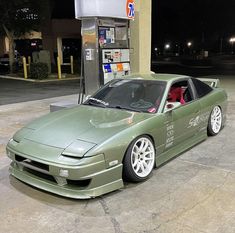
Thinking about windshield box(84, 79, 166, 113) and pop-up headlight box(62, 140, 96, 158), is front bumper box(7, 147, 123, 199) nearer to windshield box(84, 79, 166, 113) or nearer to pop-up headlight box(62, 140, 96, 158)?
pop-up headlight box(62, 140, 96, 158)

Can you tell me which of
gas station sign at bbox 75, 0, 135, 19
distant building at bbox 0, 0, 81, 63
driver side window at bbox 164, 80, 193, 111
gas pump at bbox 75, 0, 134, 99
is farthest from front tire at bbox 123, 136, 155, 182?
distant building at bbox 0, 0, 81, 63

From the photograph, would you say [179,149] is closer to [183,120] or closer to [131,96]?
[183,120]

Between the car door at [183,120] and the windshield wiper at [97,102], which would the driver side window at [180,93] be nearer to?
the car door at [183,120]

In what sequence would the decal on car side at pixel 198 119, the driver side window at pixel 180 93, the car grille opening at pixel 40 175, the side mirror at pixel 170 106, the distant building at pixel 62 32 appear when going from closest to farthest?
the car grille opening at pixel 40 175 → the side mirror at pixel 170 106 → the decal on car side at pixel 198 119 → the driver side window at pixel 180 93 → the distant building at pixel 62 32

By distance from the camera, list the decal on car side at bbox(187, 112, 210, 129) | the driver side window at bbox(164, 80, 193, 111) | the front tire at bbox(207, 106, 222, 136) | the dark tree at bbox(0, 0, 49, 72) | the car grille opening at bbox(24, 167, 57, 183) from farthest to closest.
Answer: the dark tree at bbox(0, 0, 49, 72)
the front tire at bbox(207, 106, 222, 136)
the driver side window at bbox(164, 80, 193, 111)
the decal on car side at bbox(187, 112, 210, 129)
the car grille opening at bbox(24, 167, 57, 183)

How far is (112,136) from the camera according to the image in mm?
3752

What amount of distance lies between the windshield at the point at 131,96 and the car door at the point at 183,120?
29cm

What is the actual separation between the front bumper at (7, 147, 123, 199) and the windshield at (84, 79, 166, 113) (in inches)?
46.5

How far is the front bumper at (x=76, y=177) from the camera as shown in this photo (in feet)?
11.3

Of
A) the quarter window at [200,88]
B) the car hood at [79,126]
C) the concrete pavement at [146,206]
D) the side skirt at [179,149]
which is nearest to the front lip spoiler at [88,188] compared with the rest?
the concrete pavement at [146,206]

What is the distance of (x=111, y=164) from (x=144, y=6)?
7890 millimetres

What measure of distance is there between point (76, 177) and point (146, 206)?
0.79 m

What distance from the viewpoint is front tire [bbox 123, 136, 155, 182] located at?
3842 millimetres

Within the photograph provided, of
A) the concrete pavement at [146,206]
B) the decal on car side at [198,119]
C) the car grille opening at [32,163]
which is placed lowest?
the concrete pavement at [146,206]
